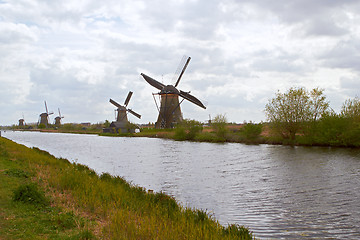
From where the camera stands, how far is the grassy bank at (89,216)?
19.8 feet

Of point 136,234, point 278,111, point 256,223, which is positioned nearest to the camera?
point 136,234

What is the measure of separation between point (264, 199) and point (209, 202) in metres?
2.32

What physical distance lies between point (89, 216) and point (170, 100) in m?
54.5

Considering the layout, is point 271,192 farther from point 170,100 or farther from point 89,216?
point 170,100

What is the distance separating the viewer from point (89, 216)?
298 inches

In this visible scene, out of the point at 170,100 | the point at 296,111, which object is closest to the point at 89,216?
the point at 296,111

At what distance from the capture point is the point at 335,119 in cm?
3519

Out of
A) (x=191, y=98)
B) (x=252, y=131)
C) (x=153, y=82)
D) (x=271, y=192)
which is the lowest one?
(x=271, y=192)

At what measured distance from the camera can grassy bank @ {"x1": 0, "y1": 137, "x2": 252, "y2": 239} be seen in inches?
238

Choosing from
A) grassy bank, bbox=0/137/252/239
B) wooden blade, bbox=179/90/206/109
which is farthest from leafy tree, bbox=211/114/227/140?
grassy bank, bbox=0/137/252/239

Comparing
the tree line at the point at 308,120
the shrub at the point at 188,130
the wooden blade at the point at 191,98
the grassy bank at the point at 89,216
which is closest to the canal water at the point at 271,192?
the grassy bank at the point at 89,216

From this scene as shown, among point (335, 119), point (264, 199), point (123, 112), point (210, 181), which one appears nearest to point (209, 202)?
point (264, 199)

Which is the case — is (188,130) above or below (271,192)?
above

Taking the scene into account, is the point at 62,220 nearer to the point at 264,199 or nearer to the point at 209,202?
the point at 209,202
